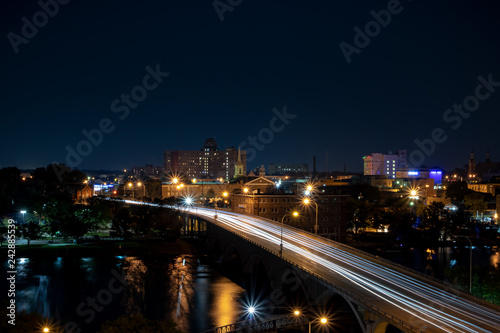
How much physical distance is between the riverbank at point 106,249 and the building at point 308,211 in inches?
400

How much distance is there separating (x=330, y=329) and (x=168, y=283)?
17663mm

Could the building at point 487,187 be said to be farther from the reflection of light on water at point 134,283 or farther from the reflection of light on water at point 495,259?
the reflection of light on water at point 134,283

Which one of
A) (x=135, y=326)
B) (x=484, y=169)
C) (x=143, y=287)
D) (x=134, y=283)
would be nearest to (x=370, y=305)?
(x=135, y=326)

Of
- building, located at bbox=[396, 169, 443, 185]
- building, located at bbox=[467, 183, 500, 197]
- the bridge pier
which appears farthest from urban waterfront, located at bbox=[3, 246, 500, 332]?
building, located at bbox=[396, 169, 443, 185]

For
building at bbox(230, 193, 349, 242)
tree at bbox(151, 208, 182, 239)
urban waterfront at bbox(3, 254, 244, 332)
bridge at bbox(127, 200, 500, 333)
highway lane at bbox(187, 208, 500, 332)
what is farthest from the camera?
tree at bbox(151, 208, 182, 239)

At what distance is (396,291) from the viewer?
21016mm

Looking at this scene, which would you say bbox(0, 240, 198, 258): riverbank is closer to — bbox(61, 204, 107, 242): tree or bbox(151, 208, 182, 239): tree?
bbox(151, 208, 182, 239): tree

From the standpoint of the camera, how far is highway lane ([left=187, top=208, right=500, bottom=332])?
16.7 m

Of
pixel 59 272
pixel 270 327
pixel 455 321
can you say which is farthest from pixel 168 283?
pixel 455 321

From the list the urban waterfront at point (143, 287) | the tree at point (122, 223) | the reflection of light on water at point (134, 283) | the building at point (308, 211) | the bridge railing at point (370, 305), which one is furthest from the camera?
the building at point (308, 211)

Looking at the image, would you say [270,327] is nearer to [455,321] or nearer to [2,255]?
[455,321]

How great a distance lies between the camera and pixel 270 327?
26.2 meters

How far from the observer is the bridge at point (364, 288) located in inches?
672

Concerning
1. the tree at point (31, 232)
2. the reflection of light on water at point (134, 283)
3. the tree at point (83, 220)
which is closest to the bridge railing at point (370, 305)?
the reflection of light on water at point (134, 283)
